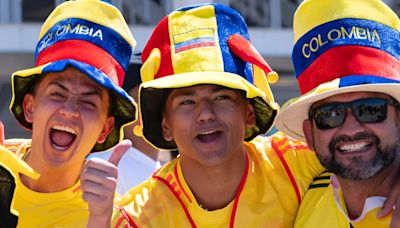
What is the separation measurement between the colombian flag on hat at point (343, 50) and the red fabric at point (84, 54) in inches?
34.4

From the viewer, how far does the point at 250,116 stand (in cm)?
416

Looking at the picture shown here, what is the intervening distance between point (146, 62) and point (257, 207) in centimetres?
82

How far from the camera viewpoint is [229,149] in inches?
156

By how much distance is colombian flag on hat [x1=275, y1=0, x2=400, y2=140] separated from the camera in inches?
140

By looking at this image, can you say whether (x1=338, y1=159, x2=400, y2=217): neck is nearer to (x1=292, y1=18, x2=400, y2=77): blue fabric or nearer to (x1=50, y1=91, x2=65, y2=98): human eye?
(x1=292, y1=18, x2=400, y2=77): blue fabric

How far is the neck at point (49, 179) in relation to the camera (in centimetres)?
416

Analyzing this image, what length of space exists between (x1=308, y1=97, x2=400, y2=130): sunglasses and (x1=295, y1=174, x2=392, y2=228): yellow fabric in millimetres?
322

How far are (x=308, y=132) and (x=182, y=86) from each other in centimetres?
58

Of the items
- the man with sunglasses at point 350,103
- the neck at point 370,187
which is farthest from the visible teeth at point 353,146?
the neck at point 370,187

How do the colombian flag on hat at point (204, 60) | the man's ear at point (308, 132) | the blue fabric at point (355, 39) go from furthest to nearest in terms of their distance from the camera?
the colombian flag on hat at point (204, 60) < the man's ear at point (308, 132) < the blue fabric at point (355, 39)

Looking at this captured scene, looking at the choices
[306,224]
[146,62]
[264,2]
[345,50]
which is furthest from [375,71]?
[264,2]

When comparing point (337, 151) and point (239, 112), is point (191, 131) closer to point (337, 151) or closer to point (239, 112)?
point (239, 112)

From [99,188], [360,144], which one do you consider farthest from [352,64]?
[99,188]

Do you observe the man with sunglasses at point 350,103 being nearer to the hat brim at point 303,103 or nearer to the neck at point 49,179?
the hat brim at point 303,103
